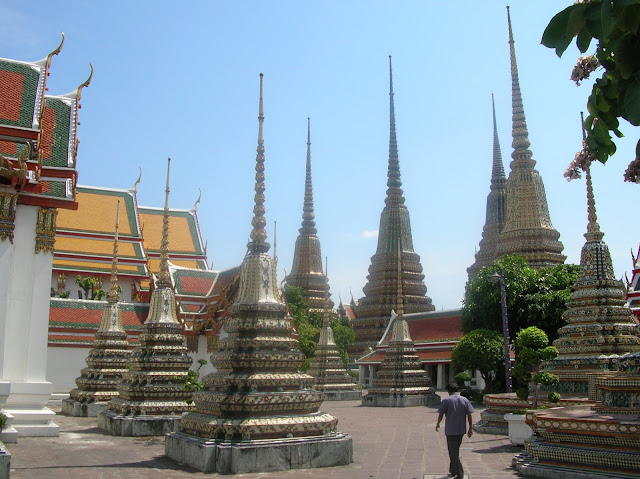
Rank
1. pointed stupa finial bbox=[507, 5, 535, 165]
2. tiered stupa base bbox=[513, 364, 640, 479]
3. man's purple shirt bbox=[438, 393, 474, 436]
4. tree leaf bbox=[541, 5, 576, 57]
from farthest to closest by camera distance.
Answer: pointed stupa finial bbox=[507, 5, 535, 165]
man's purple shirt bbox=[438, 393, 474, 436]
tiered stupa base bbox=[513, 364, 640, 479]
tree leaf bbox=[541, 5, 576, 57]

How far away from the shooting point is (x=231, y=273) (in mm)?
28047

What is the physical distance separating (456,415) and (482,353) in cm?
1494

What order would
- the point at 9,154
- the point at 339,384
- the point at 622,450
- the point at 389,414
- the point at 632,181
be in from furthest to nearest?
1. the point at 339,384
2. the point at 389,414
3. the point at 9,154
4. the point at 622,450
5. the point at 632,181

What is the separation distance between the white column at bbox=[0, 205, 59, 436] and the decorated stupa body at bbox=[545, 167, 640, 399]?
30.2 ft

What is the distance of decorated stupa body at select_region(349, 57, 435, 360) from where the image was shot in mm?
40094

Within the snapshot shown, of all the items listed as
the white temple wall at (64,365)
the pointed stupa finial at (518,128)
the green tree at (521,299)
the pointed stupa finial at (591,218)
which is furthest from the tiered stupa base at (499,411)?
the pointed stupa finial at (518,128)

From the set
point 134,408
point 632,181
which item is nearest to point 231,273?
point 134,408

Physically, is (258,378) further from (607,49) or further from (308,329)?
(308,329)

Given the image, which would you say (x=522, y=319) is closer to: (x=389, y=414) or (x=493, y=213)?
(x=389, y=414)

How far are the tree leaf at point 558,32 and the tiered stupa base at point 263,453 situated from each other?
6477 millimetres

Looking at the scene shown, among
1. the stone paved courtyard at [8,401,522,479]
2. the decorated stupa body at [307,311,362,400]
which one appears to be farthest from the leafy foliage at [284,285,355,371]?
the stone paved courtyard at [8,401,522,479]

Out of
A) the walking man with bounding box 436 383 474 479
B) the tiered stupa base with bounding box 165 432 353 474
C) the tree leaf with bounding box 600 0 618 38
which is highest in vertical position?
the tree leaf with bounding box 600 0 618 38

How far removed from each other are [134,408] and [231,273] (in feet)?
51.5

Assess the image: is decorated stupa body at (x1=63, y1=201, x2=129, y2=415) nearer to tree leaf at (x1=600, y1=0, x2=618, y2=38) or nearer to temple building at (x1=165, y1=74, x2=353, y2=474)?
temple building at (x1=165, y1=74, x2=353, y2=474)
